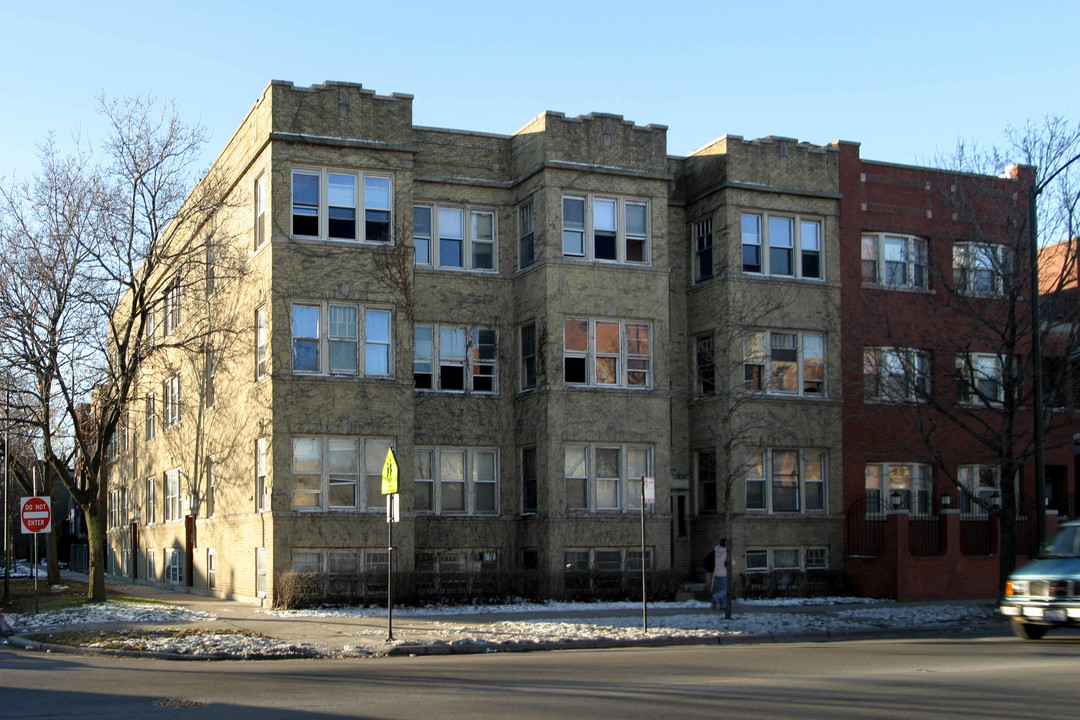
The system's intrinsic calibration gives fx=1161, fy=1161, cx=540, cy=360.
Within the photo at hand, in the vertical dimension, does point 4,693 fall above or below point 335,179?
below

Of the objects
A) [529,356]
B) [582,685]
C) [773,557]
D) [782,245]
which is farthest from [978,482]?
[582,685]

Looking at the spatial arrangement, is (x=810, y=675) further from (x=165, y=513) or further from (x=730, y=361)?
(x=165, y=513)

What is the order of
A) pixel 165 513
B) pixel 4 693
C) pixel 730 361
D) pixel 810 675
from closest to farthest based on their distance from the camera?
1. pixel 4 693
2. pixel 810 675
3. pixel 730 361
4. pixel 165 513

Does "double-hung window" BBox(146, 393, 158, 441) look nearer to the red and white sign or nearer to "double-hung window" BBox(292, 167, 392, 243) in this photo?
the red and white sign

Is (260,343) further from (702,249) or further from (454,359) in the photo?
(702,249)

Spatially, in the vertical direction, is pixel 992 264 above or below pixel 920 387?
above

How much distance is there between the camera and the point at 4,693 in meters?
13.1

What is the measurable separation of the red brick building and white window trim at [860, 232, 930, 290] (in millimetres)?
36

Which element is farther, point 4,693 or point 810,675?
point 810,675

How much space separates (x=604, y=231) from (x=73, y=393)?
544 inches

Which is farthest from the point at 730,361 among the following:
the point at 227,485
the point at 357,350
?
the point at 227,485

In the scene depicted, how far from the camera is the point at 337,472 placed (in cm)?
2670

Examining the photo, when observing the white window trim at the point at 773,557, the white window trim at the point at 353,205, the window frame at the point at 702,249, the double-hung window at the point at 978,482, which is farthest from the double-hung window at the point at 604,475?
the double-hung window at the point at 978,482

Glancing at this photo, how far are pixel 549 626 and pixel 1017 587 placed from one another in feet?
25.9
